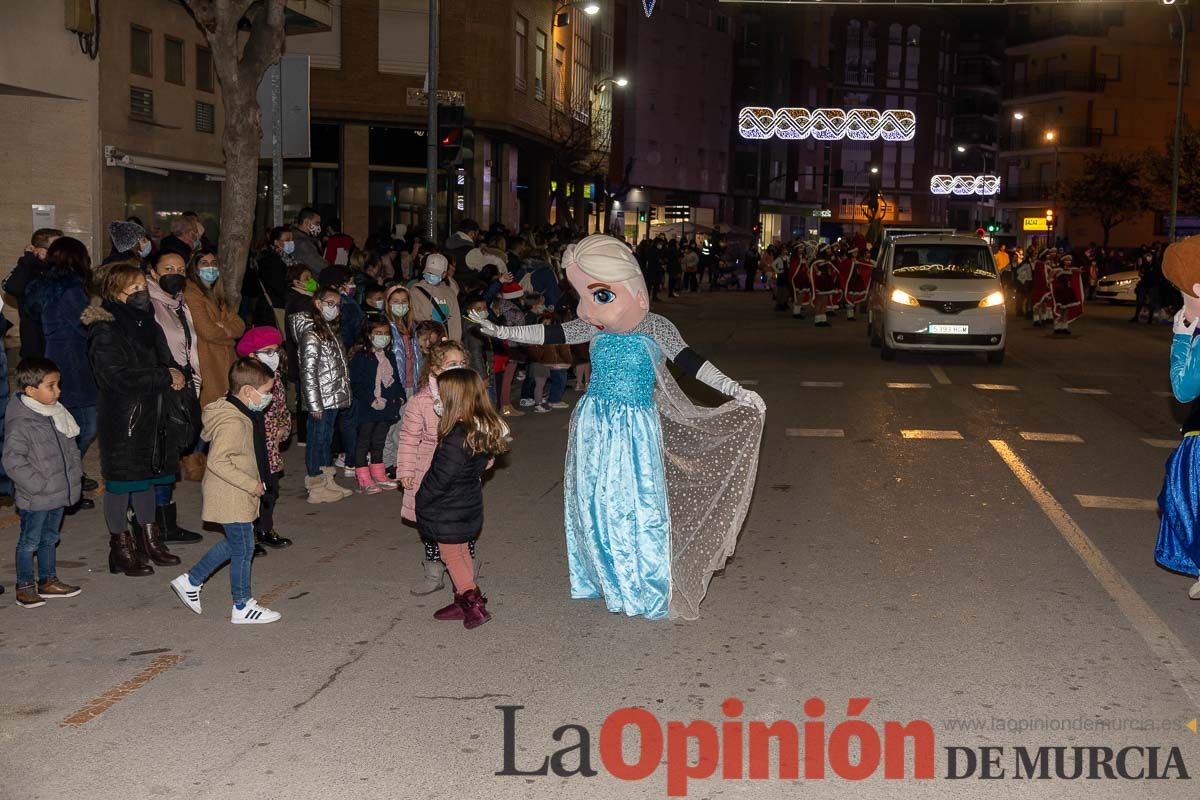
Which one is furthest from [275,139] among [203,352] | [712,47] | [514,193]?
[712,47]

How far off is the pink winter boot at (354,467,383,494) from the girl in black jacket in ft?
12.6

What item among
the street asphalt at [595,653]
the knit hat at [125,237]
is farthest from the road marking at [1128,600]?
the knit hat at [125,237]

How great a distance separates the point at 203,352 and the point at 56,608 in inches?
138

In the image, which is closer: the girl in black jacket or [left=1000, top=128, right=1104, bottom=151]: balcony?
the girl in black jacket

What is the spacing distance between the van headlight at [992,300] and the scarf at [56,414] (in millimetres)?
16301

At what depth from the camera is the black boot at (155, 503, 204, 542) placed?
8879mm

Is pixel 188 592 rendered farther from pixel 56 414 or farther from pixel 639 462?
pixel 639 462

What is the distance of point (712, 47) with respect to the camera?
74188 mm

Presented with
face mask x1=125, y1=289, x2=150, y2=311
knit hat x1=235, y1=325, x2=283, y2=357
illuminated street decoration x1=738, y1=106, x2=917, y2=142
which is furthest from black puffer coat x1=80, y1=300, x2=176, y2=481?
illuminated street decoration x1=738, y1=106, x2=917, y2=142

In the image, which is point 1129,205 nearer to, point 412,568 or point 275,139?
point 275,139

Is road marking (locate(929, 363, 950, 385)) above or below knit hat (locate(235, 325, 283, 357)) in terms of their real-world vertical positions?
below

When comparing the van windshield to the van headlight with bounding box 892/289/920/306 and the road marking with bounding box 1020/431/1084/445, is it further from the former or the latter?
the road marking with bounding box 1020/431/1084/445

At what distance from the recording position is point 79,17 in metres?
19.4

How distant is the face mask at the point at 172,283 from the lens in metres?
9.13
